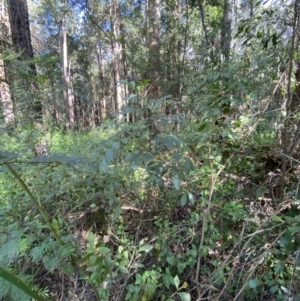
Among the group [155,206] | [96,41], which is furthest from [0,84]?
[96,41]

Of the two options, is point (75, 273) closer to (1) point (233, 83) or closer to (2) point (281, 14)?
(1) point (233, 83)

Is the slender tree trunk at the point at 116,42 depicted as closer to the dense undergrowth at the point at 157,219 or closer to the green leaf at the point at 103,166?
the dense undergrowth at the point at 157,219

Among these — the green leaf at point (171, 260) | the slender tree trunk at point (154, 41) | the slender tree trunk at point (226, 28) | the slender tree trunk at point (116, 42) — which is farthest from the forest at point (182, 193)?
the slender tree trunk at point (116, 42)

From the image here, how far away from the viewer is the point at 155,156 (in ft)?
3.95

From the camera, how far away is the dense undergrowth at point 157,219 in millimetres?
1218

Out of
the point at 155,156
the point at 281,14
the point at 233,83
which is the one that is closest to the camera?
the point at 155,156

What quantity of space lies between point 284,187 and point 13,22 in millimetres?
4182

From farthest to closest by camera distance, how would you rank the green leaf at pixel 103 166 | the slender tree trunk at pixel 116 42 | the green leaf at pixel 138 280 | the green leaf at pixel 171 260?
the slender tree trunk at pixel 116 42, the green leaf at pixel 171 260, the green leaf at pixel 138 280, the green leaf at pixel 103 166

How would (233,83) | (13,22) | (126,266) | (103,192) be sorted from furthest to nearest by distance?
(13,22)
(103,192)
(126,266)
(233,83)

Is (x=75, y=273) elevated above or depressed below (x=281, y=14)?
below

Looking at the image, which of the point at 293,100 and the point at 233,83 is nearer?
the point at 233,83

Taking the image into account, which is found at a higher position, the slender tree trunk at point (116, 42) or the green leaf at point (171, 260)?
the slender tree trunk at point (116, 42)

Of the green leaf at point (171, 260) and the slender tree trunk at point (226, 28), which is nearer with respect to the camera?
the green leaf at point (171, 260)

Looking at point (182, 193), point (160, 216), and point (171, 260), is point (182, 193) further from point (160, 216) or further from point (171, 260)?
point (171, 260)
